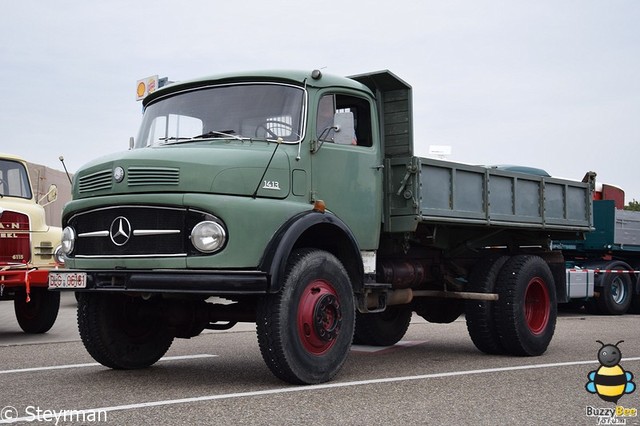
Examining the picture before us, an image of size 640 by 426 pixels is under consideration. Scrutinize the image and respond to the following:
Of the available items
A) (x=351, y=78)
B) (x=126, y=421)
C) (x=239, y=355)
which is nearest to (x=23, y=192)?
(x=239, y=355)

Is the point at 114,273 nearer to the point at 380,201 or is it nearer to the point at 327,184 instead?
the point at 327,184

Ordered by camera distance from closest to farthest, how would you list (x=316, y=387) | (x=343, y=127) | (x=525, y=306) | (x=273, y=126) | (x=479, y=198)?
(x=316, y=387) < (x=273, y=126) < (x=343, y=127) < (x=479, y=198) < (x=525, y=306)

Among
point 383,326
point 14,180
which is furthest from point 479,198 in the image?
point 14,180

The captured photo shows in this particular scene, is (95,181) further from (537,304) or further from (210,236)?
(537,304)

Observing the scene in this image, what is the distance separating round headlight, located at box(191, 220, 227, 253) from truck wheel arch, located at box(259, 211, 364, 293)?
37 cm

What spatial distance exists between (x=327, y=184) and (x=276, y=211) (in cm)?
85

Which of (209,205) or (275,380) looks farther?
(275,380)

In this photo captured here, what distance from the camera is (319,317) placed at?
23.5 feet

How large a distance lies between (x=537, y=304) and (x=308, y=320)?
430cm

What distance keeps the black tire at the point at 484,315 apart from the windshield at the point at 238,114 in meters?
3.35

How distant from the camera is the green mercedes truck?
22.5ft

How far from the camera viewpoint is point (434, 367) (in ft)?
27.9

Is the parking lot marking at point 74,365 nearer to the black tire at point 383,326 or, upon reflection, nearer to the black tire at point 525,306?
the black tire at point 383,326
